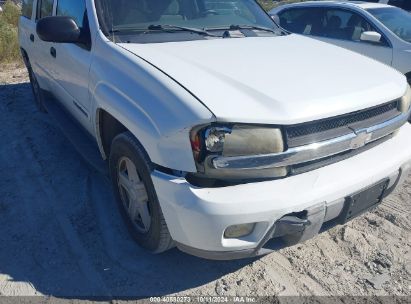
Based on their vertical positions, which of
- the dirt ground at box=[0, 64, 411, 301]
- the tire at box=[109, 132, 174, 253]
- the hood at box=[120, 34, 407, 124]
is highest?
the hood at box=[120, 34, 407, 124]

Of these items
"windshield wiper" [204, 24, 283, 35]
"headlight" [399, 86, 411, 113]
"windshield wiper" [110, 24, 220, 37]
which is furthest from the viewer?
"windshield wiper" [204, 24, 283, 35]

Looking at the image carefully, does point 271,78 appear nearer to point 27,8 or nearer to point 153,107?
point 153,107

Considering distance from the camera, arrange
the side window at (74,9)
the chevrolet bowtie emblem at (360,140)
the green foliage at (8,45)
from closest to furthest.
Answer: the chevrolet bowtie emblem at (360,140) < the side window at (74,9) < the green foliage at (8,45)

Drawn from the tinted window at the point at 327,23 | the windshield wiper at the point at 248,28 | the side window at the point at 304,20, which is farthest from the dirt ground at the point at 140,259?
the side window at the point at 304,20

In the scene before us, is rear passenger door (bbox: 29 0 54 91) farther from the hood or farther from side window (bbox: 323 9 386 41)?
side window (bbox: 323 9 386 41)

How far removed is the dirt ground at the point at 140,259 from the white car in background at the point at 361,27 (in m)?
2.60

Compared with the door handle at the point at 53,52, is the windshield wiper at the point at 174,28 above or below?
above

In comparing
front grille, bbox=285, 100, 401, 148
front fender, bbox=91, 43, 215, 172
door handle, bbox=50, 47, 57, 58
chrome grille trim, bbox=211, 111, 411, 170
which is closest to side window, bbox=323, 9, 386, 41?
front grille, bbox=285, 100, 401, 148

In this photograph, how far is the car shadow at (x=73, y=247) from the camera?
8.33 feet

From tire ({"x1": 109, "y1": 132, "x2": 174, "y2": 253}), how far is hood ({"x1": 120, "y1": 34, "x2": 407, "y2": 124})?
524 mm

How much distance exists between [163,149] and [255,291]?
1090 millimetres

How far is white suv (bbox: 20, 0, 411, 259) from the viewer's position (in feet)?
6.70

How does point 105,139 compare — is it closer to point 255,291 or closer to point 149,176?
point 149,176

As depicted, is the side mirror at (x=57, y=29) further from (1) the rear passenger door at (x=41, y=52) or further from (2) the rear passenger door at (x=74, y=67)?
(1) the rear passenger door at (x=41, y=52)
